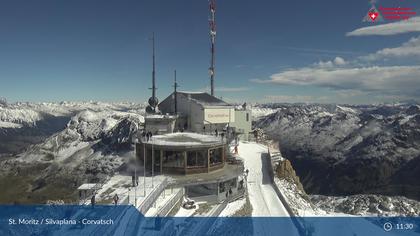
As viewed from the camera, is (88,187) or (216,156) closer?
(88,187)

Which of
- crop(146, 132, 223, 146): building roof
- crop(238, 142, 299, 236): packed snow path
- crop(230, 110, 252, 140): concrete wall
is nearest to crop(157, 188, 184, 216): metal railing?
crop(146, 132, 223, 146): building roof

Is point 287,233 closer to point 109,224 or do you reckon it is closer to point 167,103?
point 109,224

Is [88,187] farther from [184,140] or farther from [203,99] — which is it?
[203,99]

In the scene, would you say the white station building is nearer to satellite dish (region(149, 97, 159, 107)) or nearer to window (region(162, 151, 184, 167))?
satellite dish (region(149, 97, 159, 107))

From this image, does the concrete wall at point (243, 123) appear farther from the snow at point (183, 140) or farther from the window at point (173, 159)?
the window at point (173, 159)

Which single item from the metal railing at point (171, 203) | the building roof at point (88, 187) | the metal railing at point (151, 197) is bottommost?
the metal railing at point (171, 203)

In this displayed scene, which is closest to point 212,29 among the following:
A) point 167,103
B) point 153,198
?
point 167,103

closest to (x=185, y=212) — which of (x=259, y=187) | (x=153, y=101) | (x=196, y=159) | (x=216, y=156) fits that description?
(x=196, y=159)

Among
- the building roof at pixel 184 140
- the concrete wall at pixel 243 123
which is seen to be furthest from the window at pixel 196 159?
the concrete wall at pixel 243 123
